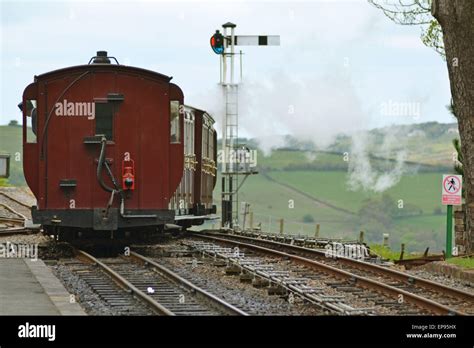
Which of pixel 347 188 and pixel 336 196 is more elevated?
pixel 347 188

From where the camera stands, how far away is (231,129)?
3438 centimetres

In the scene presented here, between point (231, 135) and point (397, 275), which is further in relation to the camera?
point (231, 135)

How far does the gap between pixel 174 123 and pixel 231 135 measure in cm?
1323

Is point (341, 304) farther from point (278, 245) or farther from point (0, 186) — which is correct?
point (0, 186)

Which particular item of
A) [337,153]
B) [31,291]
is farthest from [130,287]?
[337,153]

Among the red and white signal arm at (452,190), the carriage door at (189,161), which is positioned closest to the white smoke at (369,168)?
the carriage door at (189,161)

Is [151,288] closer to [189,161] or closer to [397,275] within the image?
[397,275]

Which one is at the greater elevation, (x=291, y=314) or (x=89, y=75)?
(x=89, y=75)

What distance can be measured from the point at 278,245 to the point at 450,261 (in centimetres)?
515

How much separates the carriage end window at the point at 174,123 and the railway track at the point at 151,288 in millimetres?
2484

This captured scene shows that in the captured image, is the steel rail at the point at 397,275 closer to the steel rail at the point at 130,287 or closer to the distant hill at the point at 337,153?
the steel rail at the point at 130,287

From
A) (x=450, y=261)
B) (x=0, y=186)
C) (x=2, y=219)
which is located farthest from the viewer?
(x=0, y=186)
